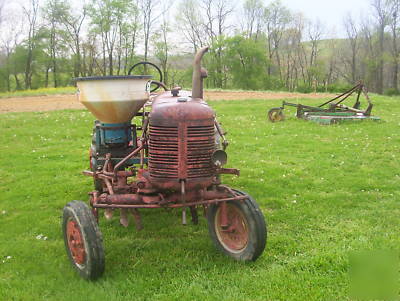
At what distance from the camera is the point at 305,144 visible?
8383 mm

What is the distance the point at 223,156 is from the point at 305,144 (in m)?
5.56

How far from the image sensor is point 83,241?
309cm

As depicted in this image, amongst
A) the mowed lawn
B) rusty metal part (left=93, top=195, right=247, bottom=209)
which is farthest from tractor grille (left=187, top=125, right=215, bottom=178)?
the mowed lawn

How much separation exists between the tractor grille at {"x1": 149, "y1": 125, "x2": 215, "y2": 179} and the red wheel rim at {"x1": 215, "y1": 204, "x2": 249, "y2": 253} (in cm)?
49

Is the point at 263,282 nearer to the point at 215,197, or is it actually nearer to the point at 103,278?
the point at 215,197

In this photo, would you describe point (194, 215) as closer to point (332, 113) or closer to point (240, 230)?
point (240, 230)

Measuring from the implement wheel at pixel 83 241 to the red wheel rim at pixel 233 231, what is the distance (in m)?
1.09

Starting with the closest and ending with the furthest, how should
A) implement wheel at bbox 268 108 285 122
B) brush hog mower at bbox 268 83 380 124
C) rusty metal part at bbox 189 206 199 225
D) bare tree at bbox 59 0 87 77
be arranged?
1. rusty metal part at bbox 189 206 199 225
2. brush hog mower at bbox 268 83 380 124
3. implement wheel at bbox 268 108 285 122
4. bare tree at bbox 59 0 87 77

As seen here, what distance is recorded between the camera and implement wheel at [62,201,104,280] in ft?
9.96

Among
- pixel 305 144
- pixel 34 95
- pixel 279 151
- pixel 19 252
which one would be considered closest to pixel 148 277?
pixel 19 252

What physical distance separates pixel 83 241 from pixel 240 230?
4.34 ft

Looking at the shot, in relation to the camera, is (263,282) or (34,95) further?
(34,95)

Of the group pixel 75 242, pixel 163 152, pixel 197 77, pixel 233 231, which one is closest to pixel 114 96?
pixel 197 77

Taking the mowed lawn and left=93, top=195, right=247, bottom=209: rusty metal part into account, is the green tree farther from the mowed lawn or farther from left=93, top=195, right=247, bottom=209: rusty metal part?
left=93, top=195, right=247, bottom=209: rusty metal part
